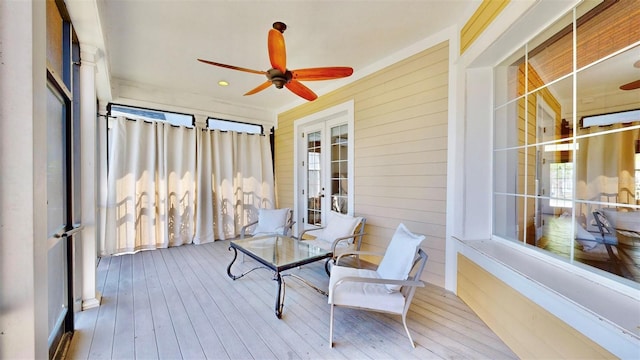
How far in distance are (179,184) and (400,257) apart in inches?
154

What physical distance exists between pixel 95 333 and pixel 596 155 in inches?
147

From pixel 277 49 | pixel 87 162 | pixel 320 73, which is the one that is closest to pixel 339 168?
pixel 320 73

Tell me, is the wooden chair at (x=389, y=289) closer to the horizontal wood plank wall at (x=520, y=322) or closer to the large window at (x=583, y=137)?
the horizontal wood plank wall at (x=520, y=322)

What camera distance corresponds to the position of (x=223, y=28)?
8.35ft

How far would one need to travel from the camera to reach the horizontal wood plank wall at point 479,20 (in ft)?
6.34

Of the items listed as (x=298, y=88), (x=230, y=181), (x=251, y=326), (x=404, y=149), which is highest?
(x=298, y=88)

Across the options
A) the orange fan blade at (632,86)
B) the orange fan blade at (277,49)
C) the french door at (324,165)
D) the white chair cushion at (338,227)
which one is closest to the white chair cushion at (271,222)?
the white chair cushion at (338,227)

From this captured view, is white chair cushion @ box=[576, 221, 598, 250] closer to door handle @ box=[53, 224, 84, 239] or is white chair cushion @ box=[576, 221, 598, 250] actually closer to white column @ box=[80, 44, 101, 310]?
door handle @ box=[53, 224, 84, 239]

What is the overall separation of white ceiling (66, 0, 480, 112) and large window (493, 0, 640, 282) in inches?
36.4

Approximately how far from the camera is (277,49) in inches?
76.5

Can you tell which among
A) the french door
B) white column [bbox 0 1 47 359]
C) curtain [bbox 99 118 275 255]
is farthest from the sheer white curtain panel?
white column [bbox 0 1 47 359]

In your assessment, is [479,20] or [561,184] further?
[479,20]

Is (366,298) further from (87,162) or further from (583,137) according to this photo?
(87,162)

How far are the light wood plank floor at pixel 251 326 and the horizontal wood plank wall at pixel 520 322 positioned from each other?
0.11m
